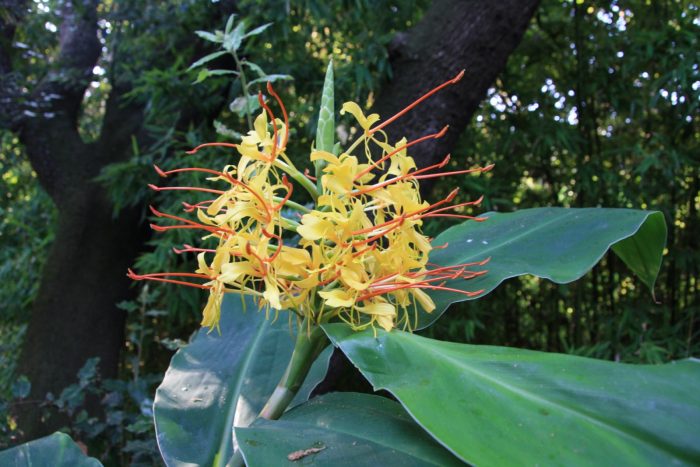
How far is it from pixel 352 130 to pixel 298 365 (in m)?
1.46

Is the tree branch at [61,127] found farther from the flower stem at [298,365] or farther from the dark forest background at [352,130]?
the flower stem at [298,365]

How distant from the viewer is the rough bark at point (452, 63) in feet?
5.39

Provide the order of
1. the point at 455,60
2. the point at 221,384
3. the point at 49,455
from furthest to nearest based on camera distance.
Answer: the point at 455,60
the point at 221,384
the point at 49,455

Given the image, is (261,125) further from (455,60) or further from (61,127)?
(61,127)

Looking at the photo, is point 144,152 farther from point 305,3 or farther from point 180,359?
point 180,359

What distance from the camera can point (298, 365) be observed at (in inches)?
23.9

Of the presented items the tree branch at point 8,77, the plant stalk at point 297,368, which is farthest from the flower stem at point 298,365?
the tree branch at point 8,77

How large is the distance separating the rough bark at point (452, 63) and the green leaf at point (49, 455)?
1.00 metres

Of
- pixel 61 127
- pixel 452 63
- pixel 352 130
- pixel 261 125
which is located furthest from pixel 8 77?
pixel 261 125

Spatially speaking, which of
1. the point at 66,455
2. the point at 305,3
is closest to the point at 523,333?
the point at 305,3

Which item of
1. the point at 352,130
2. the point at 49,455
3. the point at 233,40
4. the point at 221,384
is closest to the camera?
the point at 49,455

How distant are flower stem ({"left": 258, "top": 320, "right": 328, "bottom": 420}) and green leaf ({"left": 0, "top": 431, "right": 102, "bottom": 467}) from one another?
0.74ft

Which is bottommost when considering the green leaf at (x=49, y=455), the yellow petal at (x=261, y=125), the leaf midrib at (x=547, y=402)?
the green leaf at (x=49, y=455)

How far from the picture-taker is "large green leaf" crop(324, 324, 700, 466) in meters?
0.42
